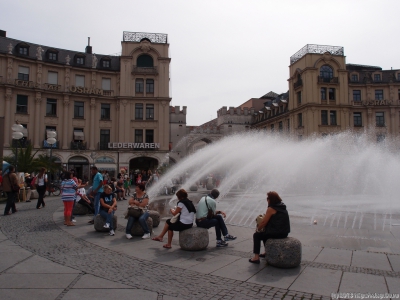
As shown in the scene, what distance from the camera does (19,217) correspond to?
13.1 m

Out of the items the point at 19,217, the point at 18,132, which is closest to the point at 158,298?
the point at 19,217

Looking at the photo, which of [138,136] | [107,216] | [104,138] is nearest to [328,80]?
[138,136]

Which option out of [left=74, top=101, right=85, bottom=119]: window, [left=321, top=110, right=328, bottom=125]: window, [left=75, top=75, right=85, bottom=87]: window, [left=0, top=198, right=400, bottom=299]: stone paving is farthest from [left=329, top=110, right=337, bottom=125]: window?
[left=0, top=198, right=400, bottom=299]: stone paving

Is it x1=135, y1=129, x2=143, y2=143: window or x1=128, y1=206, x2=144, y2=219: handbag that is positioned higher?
x1=135, y1=129, x2=143, y2=143: window

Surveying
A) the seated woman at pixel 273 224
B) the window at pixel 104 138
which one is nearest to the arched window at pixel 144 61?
the window at pixel 104 138

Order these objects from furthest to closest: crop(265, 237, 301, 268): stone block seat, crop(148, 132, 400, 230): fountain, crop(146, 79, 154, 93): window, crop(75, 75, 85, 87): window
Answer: crop(146, 79, 154, 93): window → crop(75, 75, 85, 87): window → crop(148, 132, 400, 230): fountain → crop(265, 237, 301, 268): stone block seat

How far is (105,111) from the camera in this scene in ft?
153

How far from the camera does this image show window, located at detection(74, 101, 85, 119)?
4517 centimetres

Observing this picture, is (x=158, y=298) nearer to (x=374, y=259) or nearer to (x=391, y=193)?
(x=374, y=259)

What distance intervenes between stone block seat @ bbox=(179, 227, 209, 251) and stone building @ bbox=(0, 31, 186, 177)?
121ft

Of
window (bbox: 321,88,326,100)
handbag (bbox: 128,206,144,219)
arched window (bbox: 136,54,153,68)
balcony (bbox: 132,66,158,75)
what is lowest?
handbag (bbox: 128,206,144,219)

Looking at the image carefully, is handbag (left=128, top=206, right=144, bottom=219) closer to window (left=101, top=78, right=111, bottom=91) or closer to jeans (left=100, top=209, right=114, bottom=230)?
jeans (left=100, top=209, right=114, bottom=230)

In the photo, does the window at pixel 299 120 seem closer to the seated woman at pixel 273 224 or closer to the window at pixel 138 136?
the window at pixel 138 136

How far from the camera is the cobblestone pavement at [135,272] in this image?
17.1 ft
